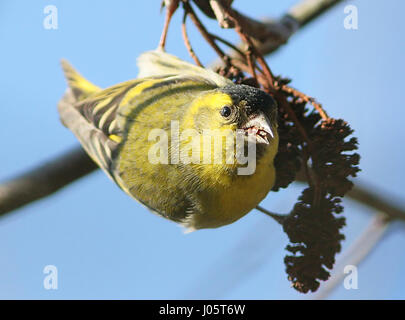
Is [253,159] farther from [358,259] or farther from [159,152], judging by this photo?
[358,259]

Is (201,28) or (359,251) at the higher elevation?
(201,28)

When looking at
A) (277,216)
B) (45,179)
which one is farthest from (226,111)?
(45,179)

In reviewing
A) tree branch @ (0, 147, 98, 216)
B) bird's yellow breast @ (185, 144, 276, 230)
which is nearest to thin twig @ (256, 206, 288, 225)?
bird's yellow breast @ (185, 144, 276, 230)

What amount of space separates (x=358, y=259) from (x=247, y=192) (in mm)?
1076

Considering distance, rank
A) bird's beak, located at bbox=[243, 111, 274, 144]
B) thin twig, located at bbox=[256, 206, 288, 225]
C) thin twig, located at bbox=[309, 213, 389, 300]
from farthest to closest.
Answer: thin twig, located at bbox=[309, 213, 389, 300] < thin twig, located at bbox=[256, 206, 288, 225] < bird's beak, located at bbox=[243, 111, 274, 144]

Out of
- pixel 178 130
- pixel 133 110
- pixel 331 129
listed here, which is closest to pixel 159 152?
pixel 178 130

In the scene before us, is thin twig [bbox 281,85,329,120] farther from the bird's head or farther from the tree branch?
the tree branch

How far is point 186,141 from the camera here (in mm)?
2061

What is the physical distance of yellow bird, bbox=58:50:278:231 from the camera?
1.95 meters

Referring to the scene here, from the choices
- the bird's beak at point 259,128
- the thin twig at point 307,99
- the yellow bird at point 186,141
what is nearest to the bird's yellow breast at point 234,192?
the yellow bird at point 186,141

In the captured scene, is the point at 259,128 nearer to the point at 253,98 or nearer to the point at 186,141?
the point at 253,98

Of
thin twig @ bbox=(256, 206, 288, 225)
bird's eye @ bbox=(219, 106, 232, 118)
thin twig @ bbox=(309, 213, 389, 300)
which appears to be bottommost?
thin twig @ bbox=(309, 213, 389, 300)

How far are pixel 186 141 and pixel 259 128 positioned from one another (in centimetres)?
32

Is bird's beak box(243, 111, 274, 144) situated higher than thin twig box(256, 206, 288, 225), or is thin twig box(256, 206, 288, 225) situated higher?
bird's beak box(243, 111, 274, 144)
